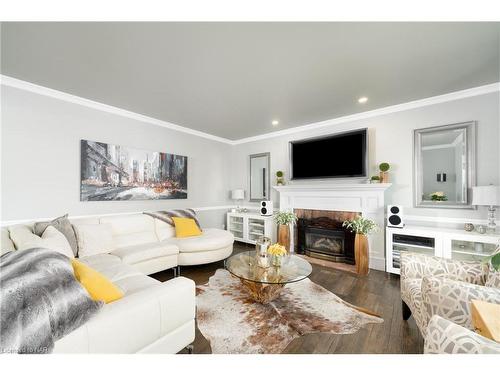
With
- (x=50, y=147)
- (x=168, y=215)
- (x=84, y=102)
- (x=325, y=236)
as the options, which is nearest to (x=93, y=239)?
(x=168, y=215)

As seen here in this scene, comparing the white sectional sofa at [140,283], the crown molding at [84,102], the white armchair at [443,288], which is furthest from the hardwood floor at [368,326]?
the crown molding at [84,102]

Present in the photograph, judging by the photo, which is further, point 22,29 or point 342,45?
point 342,45

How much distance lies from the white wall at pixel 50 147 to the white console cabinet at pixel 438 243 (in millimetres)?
3959

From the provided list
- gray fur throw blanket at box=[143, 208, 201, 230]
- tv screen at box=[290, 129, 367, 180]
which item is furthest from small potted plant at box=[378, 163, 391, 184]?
gray fur throw blanket at box=[143, 208, 201, 230]

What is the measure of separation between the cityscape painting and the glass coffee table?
2226 mm

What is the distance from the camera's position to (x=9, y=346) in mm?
780

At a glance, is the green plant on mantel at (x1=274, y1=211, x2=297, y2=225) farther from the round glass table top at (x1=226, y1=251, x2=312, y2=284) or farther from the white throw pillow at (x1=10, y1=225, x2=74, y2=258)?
the white throw pillow at (x1=10, y1=225, x2=74, y2=258)

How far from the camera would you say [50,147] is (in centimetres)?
266

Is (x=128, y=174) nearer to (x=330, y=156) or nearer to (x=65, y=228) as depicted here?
(x=65, y=228)

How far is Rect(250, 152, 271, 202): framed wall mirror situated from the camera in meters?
4.63

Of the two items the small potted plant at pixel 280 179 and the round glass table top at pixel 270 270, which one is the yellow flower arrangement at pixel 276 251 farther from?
the small potted plant at pixel 280 179

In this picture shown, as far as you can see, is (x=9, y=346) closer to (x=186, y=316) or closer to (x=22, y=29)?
(x=186, y=316)

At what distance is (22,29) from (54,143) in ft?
4.99
